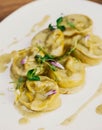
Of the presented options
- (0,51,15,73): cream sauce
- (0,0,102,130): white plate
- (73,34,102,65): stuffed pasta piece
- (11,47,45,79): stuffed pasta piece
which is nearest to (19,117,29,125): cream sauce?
(0,0,102,130): white plate

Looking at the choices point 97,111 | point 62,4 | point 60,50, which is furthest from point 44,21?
point 97,111

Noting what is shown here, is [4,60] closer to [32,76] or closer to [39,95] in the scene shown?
[32,76]

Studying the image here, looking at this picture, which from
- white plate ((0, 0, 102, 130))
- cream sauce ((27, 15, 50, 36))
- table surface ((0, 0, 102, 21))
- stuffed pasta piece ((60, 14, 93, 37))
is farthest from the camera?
table surface ((0, 0, 102, 21))

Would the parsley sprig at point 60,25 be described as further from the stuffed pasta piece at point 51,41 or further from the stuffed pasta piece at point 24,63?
the stuffed pasta piece at point 24,63

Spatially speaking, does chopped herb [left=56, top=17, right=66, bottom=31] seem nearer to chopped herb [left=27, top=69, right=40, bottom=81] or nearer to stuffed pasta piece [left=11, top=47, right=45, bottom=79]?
stuffed pasta piece [left=11, top=47, right=45, bottom=79]

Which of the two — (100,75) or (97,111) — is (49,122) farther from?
(100,75)
